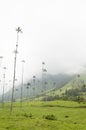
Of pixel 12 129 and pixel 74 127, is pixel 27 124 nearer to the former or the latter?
pixel 12 129

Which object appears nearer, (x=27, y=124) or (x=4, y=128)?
(x=4, y=128)

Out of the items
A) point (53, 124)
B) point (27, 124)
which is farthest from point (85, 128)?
point (27, 124)

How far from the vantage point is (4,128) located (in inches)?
2325

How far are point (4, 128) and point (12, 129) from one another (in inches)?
66.3

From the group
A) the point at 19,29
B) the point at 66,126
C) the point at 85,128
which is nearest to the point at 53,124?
the point at 66,126

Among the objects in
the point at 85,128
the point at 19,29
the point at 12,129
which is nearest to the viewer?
the point at 12,129

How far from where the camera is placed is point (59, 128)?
200 ft

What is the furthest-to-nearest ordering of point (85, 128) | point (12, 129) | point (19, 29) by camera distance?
1. point (19, 29)
2. point (85, 128)
3. point (12, 129)

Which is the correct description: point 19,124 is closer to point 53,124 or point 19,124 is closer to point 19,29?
point 53,124

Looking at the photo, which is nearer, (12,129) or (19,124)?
(12,129)

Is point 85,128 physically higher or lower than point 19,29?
lower

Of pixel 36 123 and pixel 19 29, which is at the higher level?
pixel 19 29

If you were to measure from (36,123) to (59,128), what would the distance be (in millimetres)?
6091

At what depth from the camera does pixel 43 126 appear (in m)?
62.0
